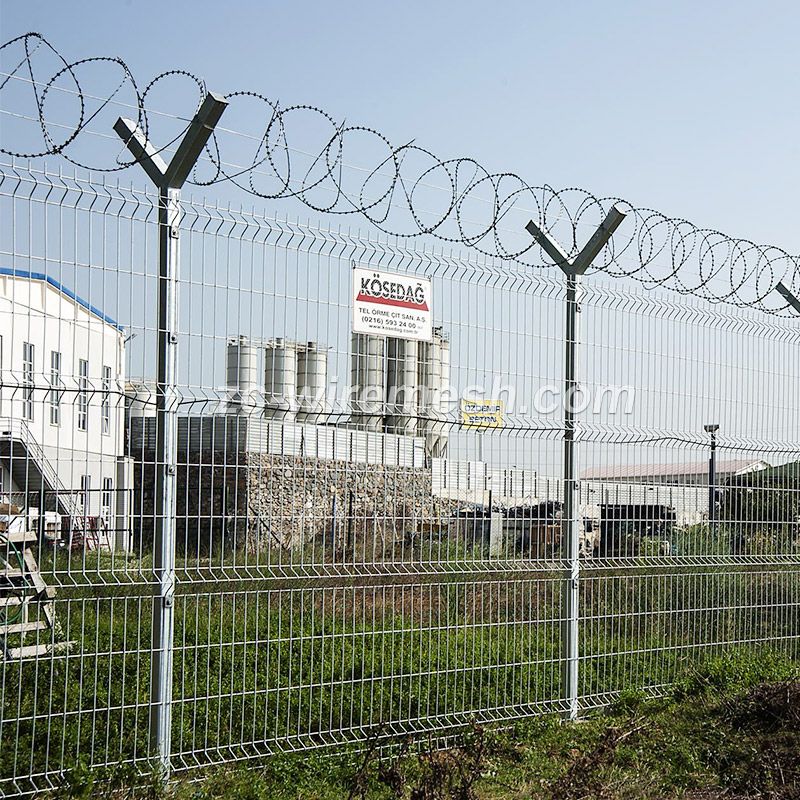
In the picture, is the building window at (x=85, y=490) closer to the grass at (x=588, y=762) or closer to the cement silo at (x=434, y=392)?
the grass at (x=588, y=762)

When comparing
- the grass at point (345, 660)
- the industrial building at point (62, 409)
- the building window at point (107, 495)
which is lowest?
the grass at point (345, 660)

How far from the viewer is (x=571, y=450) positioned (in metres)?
8.11

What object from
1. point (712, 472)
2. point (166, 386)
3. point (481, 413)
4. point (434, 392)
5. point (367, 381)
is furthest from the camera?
point (712, 472)

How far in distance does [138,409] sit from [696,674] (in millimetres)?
5107

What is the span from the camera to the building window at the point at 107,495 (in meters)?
5.84

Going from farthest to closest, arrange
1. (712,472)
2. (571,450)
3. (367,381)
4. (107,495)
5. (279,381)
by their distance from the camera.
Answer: (712,472), (571,450), (367,381), (279,381), (107,495)

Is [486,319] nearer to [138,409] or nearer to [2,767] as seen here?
[138,409]

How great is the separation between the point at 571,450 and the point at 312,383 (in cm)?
230

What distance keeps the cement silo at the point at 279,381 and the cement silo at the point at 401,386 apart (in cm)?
75

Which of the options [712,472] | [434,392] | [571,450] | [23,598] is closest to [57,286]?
[23,598]

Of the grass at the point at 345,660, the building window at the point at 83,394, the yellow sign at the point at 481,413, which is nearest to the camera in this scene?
the building window at the point at 83,394

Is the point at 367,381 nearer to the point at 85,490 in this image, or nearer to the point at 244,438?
the point at 244,438
